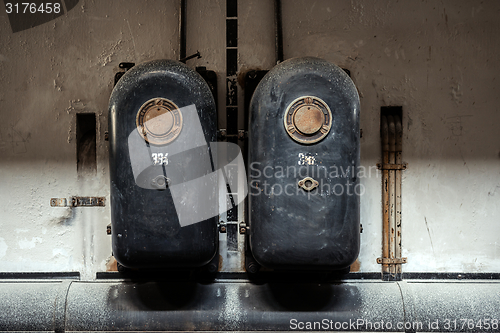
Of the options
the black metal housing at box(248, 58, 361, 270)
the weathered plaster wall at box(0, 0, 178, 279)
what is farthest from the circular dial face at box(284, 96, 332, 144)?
the weathered plaster wall at box(0, 0, 178, 279)

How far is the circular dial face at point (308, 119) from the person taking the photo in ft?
4.16

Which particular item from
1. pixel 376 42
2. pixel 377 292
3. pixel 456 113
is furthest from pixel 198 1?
pixel 377 292

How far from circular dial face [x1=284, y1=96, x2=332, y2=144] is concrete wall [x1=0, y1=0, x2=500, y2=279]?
18.2 inches

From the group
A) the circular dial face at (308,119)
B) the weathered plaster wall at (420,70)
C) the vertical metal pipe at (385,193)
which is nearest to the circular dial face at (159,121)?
the circular dial face at (308,119)

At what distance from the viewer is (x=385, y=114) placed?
1.66 m

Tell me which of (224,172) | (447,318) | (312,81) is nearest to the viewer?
(312,81)

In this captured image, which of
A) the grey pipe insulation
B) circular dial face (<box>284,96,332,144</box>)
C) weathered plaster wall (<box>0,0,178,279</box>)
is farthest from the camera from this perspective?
weathered plaster wall (<box>0,0,178,279</box>)

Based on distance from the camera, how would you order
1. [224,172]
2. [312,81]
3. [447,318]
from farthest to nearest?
[224,172], [447,318], [312,81]

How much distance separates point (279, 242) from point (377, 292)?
27.0 inches

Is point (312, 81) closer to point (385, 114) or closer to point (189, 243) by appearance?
point (385, 114)

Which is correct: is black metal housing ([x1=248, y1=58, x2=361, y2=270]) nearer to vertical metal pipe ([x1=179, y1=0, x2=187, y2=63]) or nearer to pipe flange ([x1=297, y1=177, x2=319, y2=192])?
pipe flange ([x1=297, y1=177, x2=319, y2=192])

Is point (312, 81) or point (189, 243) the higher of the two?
point (312, 81)

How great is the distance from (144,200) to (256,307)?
2.56 ft

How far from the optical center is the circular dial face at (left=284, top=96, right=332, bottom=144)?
1.27m
